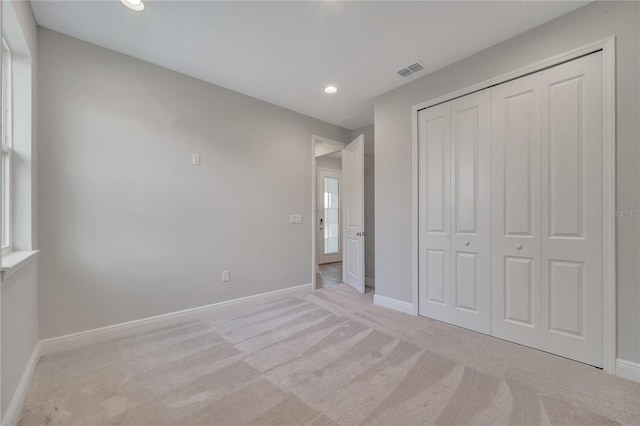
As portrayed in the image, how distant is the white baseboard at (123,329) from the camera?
7.27 feet

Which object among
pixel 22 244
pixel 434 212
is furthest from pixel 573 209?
pixel 22 244

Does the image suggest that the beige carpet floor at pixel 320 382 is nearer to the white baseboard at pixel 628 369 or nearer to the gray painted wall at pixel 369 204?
the white baseboard at pixel 628 369

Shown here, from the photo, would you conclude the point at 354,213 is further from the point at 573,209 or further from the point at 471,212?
the point at 573,209

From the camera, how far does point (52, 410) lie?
1.58 metres

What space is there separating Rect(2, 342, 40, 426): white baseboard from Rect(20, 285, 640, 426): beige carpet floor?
47 millimetres

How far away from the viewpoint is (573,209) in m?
2.08

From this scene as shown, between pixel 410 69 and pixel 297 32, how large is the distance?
1.25 meters

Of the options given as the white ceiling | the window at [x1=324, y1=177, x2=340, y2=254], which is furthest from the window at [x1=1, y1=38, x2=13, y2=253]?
the window at [x1=324, y1=177, x2=340, y2=254]

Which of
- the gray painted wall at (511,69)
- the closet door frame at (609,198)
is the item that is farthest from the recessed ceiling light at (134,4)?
the closet door frame at (609,198)

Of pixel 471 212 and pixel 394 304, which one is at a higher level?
pixel 471 212

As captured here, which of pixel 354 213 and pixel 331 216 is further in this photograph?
pixel 331 216

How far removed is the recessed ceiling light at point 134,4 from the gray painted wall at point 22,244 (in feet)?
1.93

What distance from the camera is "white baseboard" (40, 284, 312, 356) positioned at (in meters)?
2.22

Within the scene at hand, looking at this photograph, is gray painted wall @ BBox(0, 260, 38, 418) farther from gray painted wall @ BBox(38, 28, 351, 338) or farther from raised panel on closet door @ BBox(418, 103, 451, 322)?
raised panel on closet door @ BBox(418, 103, 451, 322)
